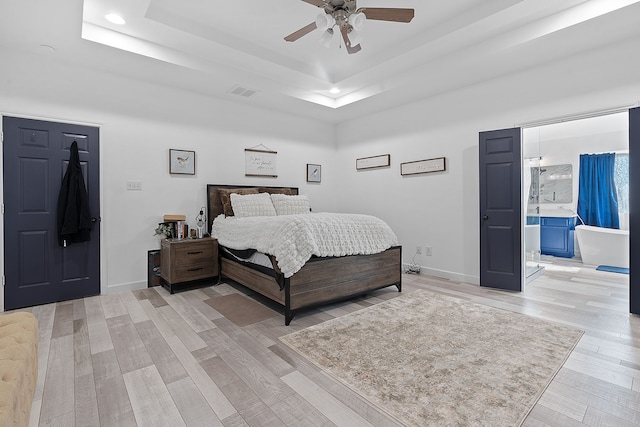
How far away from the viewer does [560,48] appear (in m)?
3.27

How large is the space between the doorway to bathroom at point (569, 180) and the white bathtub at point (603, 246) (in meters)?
0.01

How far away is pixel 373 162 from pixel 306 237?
121 inches

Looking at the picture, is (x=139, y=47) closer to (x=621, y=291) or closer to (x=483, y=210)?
(x=483, y=210)

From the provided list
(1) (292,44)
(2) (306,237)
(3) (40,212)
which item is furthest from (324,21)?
(3) (40,212)

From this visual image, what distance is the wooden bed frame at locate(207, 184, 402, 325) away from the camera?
2.92 meters

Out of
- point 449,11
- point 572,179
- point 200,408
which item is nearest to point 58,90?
point 200,408

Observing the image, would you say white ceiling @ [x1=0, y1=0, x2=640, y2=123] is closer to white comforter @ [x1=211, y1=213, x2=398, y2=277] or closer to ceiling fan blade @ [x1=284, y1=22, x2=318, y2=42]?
ceiling fan blade @ [x1=284, y1=22, x2=318, y2=42]

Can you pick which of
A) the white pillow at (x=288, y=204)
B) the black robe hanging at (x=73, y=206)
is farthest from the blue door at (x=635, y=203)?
the black robe hanging at (x=73, y=206)

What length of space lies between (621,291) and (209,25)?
5731 mm

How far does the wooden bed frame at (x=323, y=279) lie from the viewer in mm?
2920

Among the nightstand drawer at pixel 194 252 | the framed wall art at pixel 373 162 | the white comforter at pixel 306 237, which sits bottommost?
the nightstand drawer at pixel 194 252

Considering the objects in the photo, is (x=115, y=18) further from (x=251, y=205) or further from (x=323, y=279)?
(x=323, y=279)

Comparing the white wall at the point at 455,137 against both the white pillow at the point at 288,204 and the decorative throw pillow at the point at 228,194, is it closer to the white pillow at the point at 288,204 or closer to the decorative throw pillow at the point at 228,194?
the white pillow at the point at 288,204

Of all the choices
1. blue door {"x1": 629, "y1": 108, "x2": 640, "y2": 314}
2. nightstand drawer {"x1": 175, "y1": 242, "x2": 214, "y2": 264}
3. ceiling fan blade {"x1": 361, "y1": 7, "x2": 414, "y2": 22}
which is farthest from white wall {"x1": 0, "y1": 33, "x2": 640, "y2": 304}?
ceiling fan blade {"x1": 361, "y1": 7, "x2": 414, "y2": 22}
